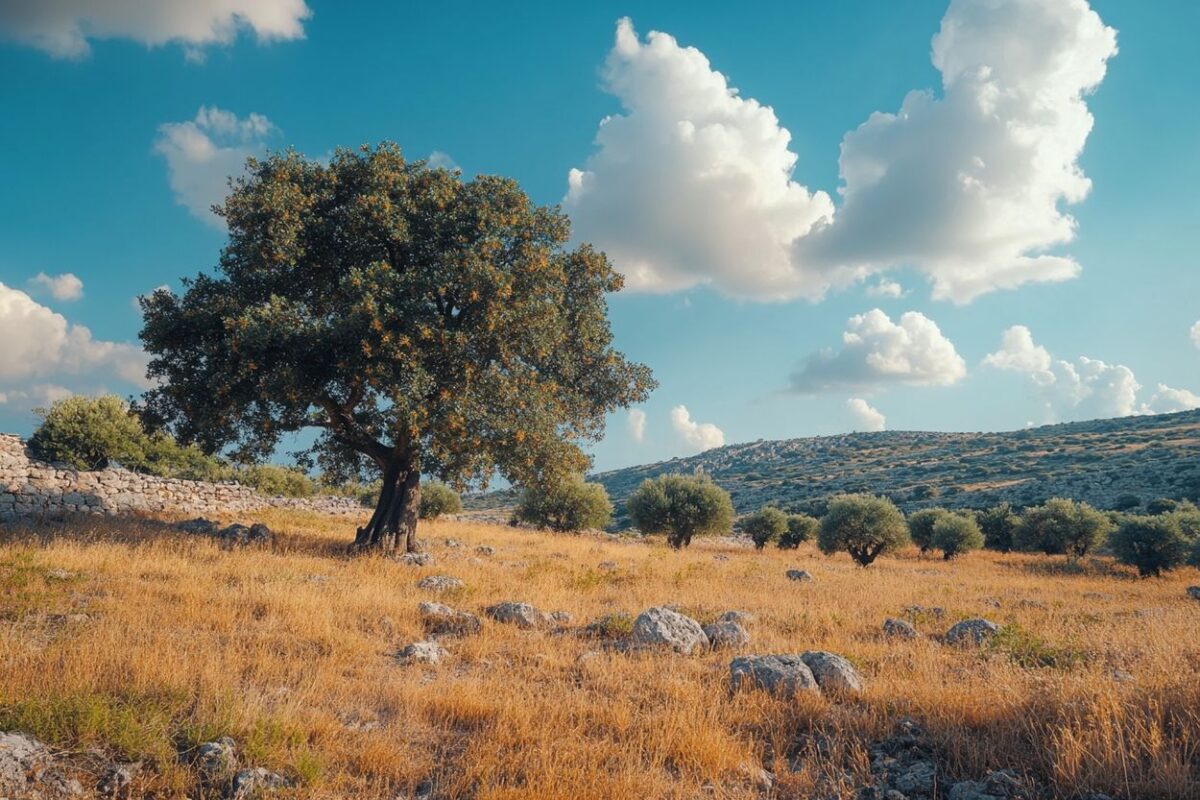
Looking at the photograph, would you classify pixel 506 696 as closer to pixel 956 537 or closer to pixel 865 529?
pixel 865 529

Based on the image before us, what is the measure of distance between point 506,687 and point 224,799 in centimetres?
318

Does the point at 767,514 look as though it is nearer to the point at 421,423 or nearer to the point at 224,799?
the point at 421,423

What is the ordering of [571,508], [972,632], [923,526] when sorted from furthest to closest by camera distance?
[923,526] → [571,508] → [972,632]

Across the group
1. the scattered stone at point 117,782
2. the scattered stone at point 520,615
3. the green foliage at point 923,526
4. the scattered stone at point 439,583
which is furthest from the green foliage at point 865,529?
the scattered stone at point 117,782

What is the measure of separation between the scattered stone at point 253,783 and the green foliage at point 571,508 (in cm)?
3636

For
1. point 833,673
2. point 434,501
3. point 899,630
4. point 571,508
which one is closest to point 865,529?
point 571,508

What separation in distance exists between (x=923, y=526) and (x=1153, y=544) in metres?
14.3

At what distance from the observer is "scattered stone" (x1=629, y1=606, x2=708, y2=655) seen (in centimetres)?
955

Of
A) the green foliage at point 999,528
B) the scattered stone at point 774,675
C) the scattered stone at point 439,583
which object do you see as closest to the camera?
the scattered stone at point 774,675

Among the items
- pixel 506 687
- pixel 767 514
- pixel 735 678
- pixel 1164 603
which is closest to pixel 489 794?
pixel 506 687

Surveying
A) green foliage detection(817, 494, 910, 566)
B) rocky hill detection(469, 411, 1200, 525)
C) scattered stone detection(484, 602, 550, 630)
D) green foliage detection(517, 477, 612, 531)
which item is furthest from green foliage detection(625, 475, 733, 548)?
scattered stone detection(484, 602, 550, 630)

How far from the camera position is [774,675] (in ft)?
25.2

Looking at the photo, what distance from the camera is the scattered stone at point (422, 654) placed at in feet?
27.7

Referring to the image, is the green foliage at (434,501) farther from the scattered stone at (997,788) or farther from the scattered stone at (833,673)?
the scattered stone at (997,788)
